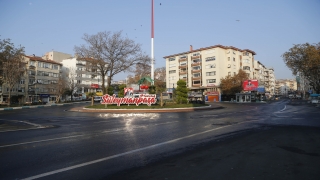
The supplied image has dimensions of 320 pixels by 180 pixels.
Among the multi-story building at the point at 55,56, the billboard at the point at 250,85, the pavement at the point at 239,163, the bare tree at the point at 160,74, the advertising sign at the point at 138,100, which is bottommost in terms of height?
the pavement at the point at 239,163

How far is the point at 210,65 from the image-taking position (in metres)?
74.9

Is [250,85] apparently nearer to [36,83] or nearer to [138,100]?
[138,100]

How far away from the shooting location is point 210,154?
231 inches

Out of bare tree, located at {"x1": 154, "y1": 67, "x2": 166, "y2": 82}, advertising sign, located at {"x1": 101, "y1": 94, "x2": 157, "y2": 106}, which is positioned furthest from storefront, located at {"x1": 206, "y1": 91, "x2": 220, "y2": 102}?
advertising sign, located at {"x1": 101, "y1": 94, "x2": 157, "y2": 106}

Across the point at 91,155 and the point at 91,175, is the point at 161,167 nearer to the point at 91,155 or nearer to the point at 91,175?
the point at 91,175

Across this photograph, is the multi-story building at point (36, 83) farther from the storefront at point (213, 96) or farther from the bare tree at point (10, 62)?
the storefront at point (213, 96)

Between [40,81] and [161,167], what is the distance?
78859mm

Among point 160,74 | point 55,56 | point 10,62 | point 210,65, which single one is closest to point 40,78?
point 55,56

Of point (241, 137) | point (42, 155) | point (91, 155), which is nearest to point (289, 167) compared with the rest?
point (241, 137)

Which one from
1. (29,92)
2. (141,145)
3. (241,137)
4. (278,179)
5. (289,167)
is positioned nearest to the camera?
(278,179)

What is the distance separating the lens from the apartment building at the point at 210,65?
73625mm

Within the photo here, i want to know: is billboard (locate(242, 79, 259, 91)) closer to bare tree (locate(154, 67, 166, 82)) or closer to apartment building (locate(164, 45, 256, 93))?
apartment building (locate(164, 45, 256, 93))

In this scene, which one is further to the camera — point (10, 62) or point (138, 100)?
point (10, 62)

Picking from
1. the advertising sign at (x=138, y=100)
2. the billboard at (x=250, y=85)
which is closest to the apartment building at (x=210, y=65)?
the billboard at (x=250, y=85)
